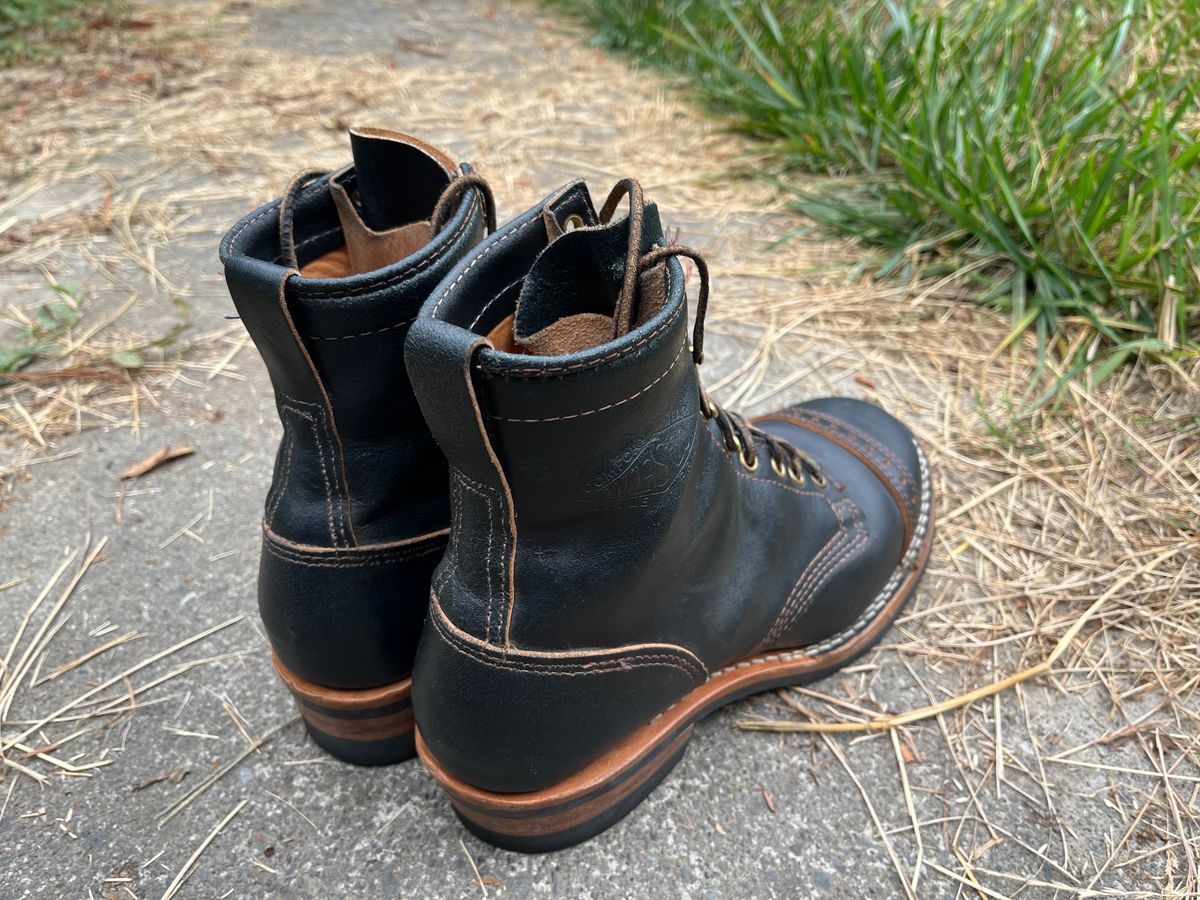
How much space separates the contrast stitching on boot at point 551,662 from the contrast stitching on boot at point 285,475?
0.79 ft

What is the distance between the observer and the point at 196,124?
3305mm

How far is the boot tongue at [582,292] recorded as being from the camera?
80cm

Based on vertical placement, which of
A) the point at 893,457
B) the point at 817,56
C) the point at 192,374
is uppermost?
the point at 817,56

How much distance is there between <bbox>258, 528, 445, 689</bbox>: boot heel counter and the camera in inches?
37.6

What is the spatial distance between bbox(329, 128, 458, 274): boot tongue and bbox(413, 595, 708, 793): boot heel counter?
0.43 m

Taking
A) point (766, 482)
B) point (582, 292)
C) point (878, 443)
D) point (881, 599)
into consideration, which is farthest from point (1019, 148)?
point (582, 292)

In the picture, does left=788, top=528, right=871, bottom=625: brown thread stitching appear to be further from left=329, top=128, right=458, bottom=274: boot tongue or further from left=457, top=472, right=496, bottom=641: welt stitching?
left=329, top=128, right=458, bottom=274: boot tongue

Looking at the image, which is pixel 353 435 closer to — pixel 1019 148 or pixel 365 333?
pixel 365 333

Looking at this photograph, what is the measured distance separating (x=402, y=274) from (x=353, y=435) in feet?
0.63

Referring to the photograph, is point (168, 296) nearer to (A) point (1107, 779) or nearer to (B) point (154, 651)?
(B) point (154, 651)

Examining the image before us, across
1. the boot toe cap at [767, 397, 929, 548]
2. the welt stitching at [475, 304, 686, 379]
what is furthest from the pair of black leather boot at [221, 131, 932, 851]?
the boot toe cap at [767, 397, 929, 548]

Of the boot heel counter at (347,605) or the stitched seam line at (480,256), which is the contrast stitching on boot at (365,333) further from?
the boot heel counter at (347,605)

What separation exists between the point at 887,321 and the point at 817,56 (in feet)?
3.68

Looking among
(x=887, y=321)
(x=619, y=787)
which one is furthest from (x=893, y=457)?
(x=887, y=321)
